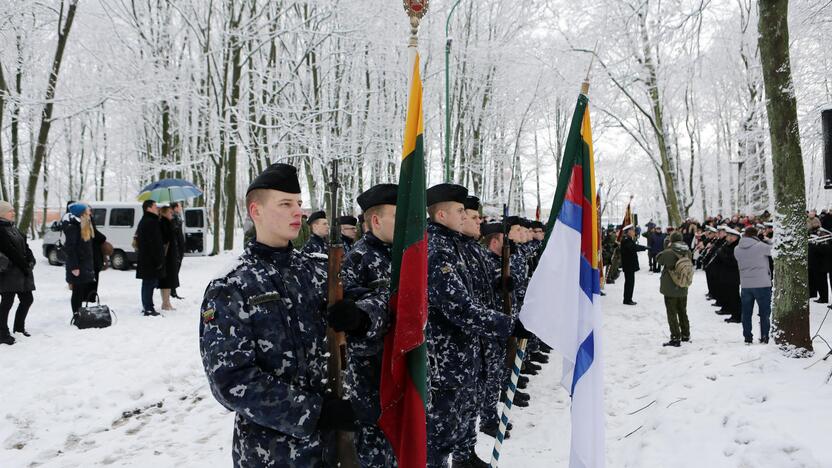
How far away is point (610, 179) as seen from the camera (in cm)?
4834

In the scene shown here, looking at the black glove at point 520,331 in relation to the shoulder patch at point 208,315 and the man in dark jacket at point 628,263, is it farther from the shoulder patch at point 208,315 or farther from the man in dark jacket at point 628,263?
the man in dark jacket at point 628,263

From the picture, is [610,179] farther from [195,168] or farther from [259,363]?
[259,363]

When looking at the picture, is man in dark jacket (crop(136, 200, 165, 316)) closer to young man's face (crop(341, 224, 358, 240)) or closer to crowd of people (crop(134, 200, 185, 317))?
crowd of people (crop(134, 200, 185, 317))

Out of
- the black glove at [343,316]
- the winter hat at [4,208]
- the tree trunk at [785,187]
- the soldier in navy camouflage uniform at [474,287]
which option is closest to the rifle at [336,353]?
the black glove at [343,316]

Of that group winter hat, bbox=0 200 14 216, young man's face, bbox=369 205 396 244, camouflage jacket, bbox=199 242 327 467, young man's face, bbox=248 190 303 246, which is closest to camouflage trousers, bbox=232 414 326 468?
camouflage jacket, bbox=199 242 327 467

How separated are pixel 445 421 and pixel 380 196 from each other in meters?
1.67

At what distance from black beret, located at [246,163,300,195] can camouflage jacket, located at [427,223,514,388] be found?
1610mm

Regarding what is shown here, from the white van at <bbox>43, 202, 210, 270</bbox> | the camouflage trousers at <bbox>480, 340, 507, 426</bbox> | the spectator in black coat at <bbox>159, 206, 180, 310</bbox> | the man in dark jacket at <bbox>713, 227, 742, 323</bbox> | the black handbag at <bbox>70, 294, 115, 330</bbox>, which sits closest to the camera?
the camouflage trousers at <bbox>480, 340, 507, 426</bbox>

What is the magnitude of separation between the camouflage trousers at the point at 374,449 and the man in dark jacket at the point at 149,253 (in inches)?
313

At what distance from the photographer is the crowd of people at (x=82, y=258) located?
24.6 ft

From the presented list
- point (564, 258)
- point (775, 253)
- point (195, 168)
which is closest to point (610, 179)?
point (195, 168)

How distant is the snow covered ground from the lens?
4320 mm

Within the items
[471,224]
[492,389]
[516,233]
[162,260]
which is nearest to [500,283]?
[471,224]

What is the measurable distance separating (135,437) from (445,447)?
318cm
